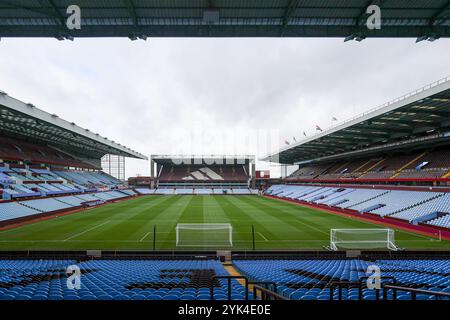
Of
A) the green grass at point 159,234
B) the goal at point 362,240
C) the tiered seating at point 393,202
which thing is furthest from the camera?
the tiered seating at point 393,202

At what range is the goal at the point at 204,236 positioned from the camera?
715 inches

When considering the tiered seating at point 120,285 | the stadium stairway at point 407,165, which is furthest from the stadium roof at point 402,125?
the tiered seating at point 120,285

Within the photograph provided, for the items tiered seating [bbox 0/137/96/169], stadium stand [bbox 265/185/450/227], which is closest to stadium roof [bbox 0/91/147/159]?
tiered seating [bbox 0/137/96/169]

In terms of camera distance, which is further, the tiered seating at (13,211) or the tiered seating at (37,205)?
the tiered seating at (37,205)

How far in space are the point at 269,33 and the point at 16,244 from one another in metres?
22.4

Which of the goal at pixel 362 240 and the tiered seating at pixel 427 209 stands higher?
the tiered seating at pixel 427 209

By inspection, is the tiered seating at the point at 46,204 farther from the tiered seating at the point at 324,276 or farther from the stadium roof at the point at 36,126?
the tiered seating at the point at 324,276

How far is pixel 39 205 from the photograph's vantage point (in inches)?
1252

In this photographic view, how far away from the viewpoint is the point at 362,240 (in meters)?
19.5

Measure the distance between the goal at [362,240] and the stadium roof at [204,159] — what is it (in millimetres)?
59334

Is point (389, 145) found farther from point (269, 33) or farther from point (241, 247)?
point (269, 33)

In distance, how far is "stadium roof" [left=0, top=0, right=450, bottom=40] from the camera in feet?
20.2

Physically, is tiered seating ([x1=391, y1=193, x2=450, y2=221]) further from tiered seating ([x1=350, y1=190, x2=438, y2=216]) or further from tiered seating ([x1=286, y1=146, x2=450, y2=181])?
tiered seating ([x1=286, y1=146, x2=450, y2=181])
